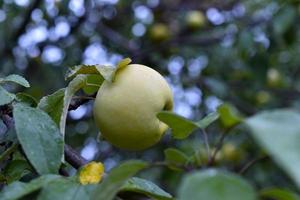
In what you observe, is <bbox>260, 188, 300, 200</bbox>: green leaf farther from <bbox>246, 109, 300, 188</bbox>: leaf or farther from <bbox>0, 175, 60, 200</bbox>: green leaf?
<bbox>0, 175, 60, 200</bbox>: green leaf

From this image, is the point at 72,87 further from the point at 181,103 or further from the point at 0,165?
the point at 181,103

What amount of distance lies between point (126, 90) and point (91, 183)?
0.58 ft

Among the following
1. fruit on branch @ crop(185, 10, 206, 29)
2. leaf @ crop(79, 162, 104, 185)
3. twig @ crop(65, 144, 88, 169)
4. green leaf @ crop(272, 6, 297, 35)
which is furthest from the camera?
fruit on branch @ crop(185, 10, 206, 29)

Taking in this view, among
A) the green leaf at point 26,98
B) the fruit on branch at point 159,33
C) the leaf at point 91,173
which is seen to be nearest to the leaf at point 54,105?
the green leaf at point 26,98

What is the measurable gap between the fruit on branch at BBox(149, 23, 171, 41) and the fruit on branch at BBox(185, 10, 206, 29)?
0.21 m

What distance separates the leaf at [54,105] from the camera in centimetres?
106

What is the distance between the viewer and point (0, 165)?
109 cm

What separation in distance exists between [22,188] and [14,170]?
0.74 feet

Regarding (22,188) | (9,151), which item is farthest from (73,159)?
(22,188)

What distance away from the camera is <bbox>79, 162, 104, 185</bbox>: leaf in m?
0.89

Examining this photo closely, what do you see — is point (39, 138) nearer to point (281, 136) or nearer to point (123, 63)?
point (123, 63)

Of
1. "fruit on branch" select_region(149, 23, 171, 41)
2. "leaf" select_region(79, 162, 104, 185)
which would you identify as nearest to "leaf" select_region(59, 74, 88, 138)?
"leaf" select_region(79, 162, 104, 185)

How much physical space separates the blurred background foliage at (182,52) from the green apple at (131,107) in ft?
5.36

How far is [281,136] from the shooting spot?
54 centimetres
